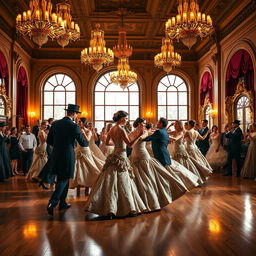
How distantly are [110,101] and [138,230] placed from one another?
42.6ft

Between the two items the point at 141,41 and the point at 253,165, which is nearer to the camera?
the point at 253,165

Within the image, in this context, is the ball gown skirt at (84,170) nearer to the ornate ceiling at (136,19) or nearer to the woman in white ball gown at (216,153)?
the woman in white ball gown at (216,153)

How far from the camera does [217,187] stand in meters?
7.93

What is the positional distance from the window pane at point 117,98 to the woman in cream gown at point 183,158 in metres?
9.40

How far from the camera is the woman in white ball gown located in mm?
11094

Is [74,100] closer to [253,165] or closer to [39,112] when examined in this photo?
[39,112]

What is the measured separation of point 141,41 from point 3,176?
970 cm

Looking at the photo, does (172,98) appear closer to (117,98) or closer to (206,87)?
(206,87)

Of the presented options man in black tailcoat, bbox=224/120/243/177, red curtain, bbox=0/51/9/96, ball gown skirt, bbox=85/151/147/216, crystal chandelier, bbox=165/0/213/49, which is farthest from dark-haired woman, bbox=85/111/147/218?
red curtain, bbox=0/51/9/96

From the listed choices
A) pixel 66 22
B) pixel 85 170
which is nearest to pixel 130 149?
pixel 85 170

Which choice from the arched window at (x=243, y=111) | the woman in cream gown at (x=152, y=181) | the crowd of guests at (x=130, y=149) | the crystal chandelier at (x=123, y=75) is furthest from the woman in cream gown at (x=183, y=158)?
the crystal chandelier at (x=123, y=75)

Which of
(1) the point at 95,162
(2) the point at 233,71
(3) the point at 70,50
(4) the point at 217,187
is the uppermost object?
(3) the point at 70,50

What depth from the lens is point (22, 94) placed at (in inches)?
585

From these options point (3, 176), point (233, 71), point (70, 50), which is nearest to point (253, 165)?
point (233, 71)
